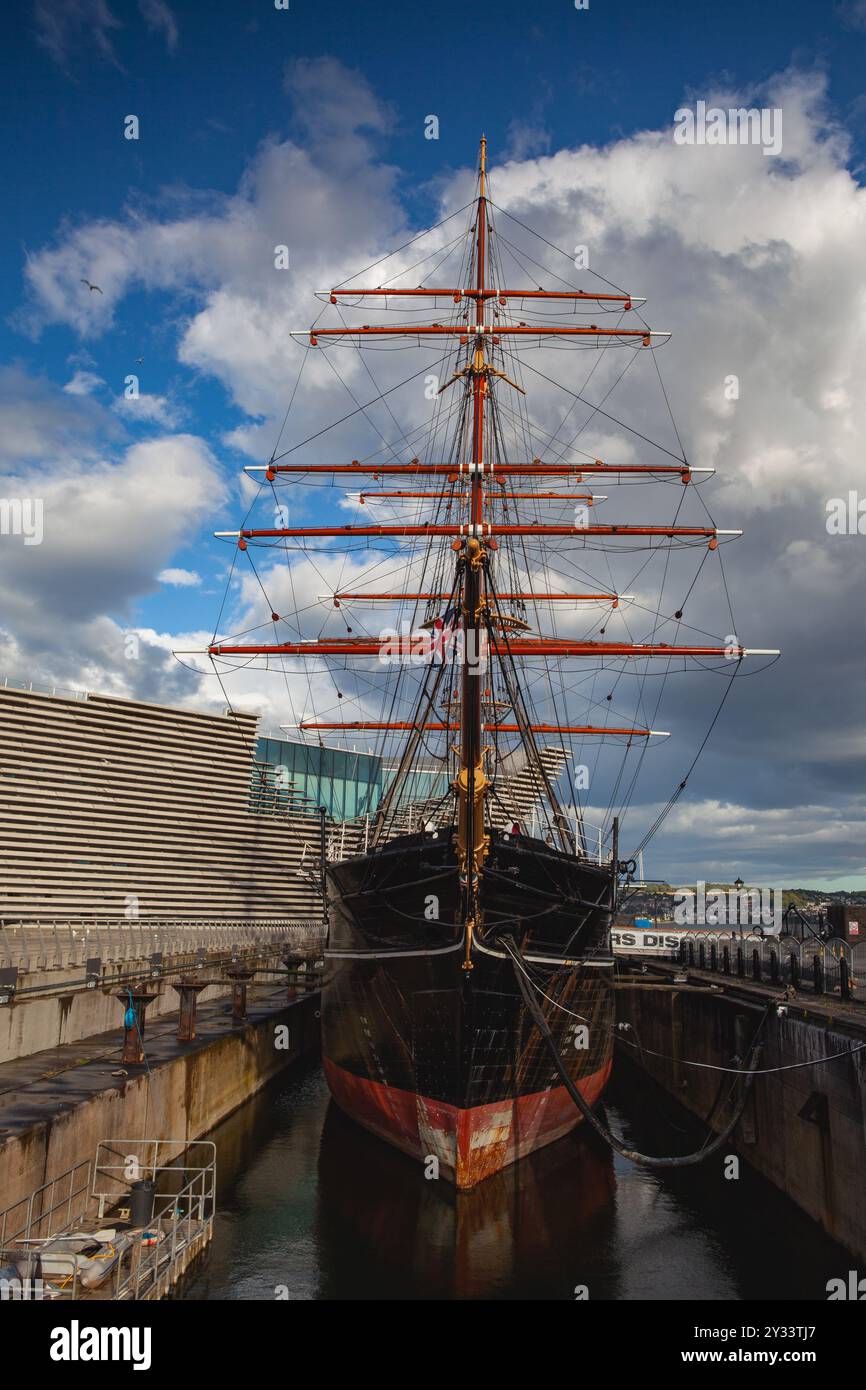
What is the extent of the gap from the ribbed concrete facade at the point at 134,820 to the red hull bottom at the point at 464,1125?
20.3m

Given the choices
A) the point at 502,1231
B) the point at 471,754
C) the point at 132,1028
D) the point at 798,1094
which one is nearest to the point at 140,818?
the point at 132,1028

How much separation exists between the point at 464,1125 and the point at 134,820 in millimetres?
34204

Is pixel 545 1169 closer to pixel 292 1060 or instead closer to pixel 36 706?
pixel 292 1060

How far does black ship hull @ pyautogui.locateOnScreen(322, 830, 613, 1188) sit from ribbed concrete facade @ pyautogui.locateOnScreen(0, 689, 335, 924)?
20.1m

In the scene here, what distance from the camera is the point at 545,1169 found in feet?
56.7

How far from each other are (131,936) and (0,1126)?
19.4 m

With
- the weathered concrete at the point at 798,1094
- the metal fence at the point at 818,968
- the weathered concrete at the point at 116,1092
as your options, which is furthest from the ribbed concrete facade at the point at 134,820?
the weathered concrete at the point at 798,1094

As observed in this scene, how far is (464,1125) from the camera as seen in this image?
15.1 metres

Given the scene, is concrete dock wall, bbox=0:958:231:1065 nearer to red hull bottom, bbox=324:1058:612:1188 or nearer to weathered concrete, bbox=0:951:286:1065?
weathered concrete, bbox=0:951:286:1065

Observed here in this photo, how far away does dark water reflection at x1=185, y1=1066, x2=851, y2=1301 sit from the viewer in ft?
40.4

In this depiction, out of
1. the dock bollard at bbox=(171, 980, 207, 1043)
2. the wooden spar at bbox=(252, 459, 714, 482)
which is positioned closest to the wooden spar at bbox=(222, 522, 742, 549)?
the wooden spar at bbox=(252, 459, 714, 482)
